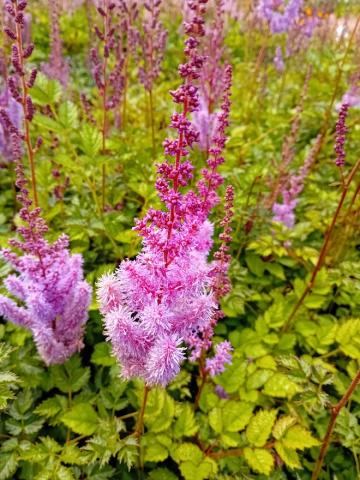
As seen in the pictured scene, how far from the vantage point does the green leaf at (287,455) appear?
1.60 meters

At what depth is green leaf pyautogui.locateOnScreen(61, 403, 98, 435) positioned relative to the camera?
1716 mm

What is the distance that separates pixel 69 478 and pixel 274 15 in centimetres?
435

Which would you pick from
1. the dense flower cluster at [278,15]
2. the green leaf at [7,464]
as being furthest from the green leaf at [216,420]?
the dense flower cluster at [278,15]

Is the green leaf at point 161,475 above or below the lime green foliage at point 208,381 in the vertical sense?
below

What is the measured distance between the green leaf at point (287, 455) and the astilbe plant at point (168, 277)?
2.12 feet

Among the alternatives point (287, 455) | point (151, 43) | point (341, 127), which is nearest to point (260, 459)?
point (287, 455)

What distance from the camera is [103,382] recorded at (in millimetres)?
2158

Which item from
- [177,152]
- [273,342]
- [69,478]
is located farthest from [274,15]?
[69,478]

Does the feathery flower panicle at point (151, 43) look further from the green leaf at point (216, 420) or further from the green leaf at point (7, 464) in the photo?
the green leaf at point (7, 464)

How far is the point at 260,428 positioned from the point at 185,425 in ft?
1.08

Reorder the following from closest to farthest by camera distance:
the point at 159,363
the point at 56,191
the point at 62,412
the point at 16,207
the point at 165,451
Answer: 1. the point at 159,363
2. the point at 165,451
3. the point at 62,412
4. the point at 56,191
5. the point at 16,207

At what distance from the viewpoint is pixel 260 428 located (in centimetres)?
170

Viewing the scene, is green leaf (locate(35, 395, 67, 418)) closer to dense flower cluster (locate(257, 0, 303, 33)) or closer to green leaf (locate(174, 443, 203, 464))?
green leaf (locate(174, 443, 203, 464))

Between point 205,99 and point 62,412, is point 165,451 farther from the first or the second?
point 205,99
